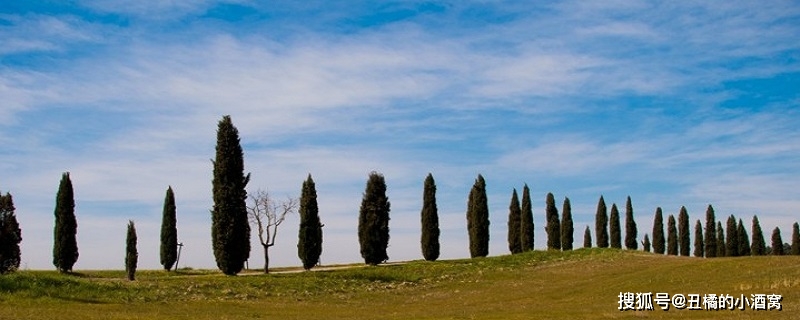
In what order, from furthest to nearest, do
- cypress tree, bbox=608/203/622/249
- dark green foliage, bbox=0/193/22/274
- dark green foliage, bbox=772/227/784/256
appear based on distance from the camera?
dark green foliage, bbox=772/227/784/256, cypress tree, bbox=608/203/622/249, dark green foliage, bbox=0/193/22/274

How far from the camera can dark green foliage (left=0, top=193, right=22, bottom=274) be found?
61969mm

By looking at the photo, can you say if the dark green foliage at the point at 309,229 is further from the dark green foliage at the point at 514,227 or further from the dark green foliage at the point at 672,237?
the dark green foliage at the point at 672,237

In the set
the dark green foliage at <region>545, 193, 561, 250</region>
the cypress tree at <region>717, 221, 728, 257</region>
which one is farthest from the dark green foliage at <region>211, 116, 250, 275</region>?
the cypress tree at <region>717, 221, 728, 257</region>

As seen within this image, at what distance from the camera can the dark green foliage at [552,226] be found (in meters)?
108

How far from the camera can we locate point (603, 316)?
33.8 m

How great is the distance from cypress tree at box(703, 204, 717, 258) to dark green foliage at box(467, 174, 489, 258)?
163 feet

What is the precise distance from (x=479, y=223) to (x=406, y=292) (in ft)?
111

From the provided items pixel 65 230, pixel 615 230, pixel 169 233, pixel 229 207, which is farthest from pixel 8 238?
pixel 615 230

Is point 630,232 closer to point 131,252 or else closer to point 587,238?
point 587,238

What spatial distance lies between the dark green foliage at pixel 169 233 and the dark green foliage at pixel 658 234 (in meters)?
77.5

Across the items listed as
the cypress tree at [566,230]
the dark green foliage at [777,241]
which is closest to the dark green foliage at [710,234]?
the dark green foliage at [777,241]

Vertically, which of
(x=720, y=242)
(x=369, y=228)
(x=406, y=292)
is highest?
(x=369, y=228)

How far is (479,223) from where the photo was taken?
91.9 m

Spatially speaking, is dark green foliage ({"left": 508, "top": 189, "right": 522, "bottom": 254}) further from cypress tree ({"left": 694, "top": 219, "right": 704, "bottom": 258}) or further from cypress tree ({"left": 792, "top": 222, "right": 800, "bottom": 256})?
cypress tree ({"left": 792, "top": 222, "right": 800, "bottom": 256})
